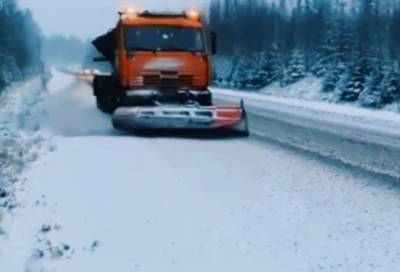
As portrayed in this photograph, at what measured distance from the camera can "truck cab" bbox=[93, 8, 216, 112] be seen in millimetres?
15172

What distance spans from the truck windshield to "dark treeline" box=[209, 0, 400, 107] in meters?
16.0

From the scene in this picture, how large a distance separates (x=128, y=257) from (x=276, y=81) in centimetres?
4378

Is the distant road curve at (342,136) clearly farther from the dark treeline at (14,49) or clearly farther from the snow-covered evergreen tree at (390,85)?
the dark treeline at (14,49)

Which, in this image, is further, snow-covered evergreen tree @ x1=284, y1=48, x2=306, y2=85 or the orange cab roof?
snow-covered evergreen tree @ x1=284, y1=48, x2=306, y2=85

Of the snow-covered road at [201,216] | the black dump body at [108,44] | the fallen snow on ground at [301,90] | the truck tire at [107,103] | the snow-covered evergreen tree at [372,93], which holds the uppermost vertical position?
the black dump body at [108,44]

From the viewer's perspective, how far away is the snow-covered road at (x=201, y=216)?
19.2 ft

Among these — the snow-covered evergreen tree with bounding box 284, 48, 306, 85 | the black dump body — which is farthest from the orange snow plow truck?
the snow-covered evergreen tree with bounding box 284, 48, 306, 85

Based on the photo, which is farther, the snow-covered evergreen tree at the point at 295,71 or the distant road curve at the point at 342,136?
the snow-covered evergreen tree at the point at 295,71

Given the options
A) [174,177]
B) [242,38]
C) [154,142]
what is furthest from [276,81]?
[174,177]

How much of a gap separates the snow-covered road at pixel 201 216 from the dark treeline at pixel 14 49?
1218 inches

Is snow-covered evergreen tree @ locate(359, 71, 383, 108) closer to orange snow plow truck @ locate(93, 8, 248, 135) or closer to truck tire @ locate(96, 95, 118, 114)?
truck tire @ locate(96, 95, 118, 114)

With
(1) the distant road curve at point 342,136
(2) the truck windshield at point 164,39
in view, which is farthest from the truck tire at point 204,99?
(1) the distant road curve at point 342,136

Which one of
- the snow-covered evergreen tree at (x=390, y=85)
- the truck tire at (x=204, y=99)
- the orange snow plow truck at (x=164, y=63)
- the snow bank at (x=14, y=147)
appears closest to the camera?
the snow bank at (x=14, y=147)

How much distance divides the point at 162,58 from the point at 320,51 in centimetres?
3315
